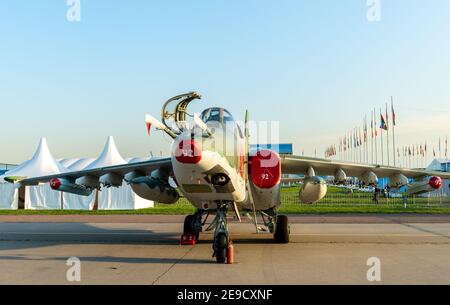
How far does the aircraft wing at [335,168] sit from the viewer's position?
13.0 meters

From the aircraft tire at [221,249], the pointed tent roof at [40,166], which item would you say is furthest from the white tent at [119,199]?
the aircraft tire at [221,249]

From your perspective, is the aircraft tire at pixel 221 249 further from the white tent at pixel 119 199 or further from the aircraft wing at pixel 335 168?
the white tent at pixel 119 199

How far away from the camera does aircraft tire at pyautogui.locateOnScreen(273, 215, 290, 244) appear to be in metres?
12.9

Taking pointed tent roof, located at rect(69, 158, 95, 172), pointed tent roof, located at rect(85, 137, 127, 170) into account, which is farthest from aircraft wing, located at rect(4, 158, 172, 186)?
pointed tent roof, located at rect(69, 158, 95, 172)

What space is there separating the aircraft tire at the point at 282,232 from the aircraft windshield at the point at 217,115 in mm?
4438

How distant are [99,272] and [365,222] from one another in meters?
14.8

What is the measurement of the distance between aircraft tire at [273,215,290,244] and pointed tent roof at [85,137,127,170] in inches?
889

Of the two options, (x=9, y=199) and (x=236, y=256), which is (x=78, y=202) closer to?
(x=9, y=199)

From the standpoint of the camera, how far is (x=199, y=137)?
25.7ft

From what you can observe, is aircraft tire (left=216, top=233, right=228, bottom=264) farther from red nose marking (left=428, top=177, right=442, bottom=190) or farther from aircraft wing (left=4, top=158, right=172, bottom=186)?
red nose marking (left=428, top=177, right=442, bottom=190)

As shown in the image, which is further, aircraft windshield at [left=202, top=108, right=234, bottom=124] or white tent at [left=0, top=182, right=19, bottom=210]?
white tent at [left=0, top=182, right=19, bottom=210]

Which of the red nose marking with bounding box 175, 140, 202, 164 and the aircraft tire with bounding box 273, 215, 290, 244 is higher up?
the red nose marking with bounding box 175, 140, 202, 164
